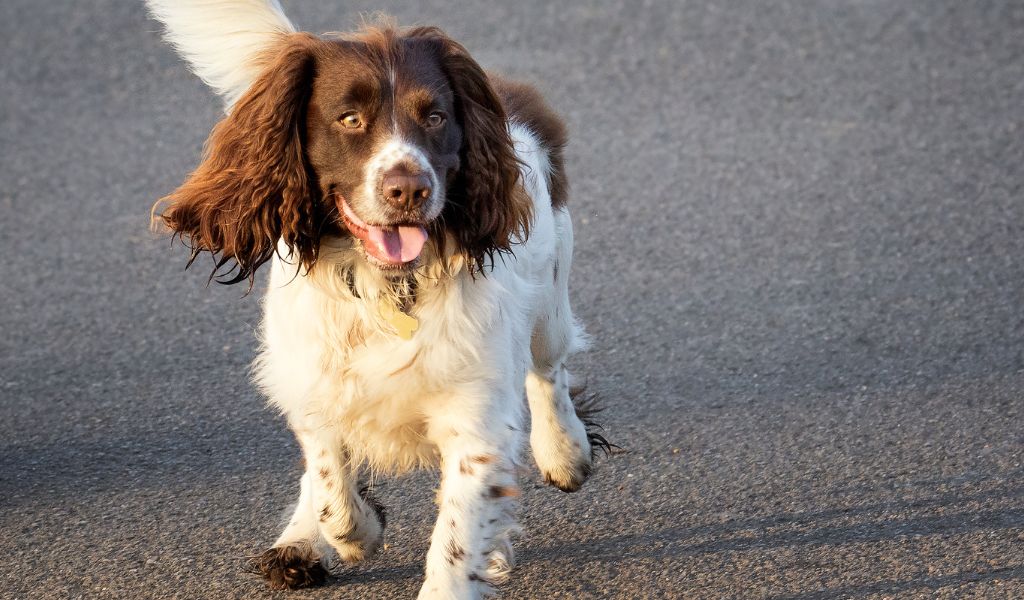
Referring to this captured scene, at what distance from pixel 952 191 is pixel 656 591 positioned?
352 cm

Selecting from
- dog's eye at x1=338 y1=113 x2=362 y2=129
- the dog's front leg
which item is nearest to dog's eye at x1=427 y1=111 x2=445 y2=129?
dog's eye at x1=338 y1=113 x2=362 y2=129

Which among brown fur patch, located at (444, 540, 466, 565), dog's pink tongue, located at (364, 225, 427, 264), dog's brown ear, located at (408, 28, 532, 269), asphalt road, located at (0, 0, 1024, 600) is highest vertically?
dog's brown ear, located at (408, 28, 532, 269)

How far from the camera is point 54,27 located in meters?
8.83

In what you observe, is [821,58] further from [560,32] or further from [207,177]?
[207,177]

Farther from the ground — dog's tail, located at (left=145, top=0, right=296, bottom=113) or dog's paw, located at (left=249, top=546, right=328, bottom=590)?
dog's tail, located at (left=145, top=0, right=296, bottom=113)

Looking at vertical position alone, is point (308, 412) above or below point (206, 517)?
above

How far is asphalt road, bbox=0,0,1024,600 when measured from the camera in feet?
12.3

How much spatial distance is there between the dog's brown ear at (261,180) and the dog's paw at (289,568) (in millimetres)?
836

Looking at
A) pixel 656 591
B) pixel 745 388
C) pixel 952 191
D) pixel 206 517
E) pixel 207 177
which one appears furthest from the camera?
pixel 952 191

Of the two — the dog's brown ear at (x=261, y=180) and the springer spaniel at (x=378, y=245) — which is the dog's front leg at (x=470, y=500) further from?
the dog's brown ear at (x=261, y=180)

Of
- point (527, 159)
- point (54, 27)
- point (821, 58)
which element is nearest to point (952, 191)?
point (821, 58)

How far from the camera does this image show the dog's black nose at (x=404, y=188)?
9.61ft

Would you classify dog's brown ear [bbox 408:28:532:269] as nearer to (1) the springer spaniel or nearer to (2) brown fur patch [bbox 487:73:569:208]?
(1) the springer spaniel

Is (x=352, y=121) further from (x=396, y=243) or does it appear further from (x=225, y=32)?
(x=225, y=32)
